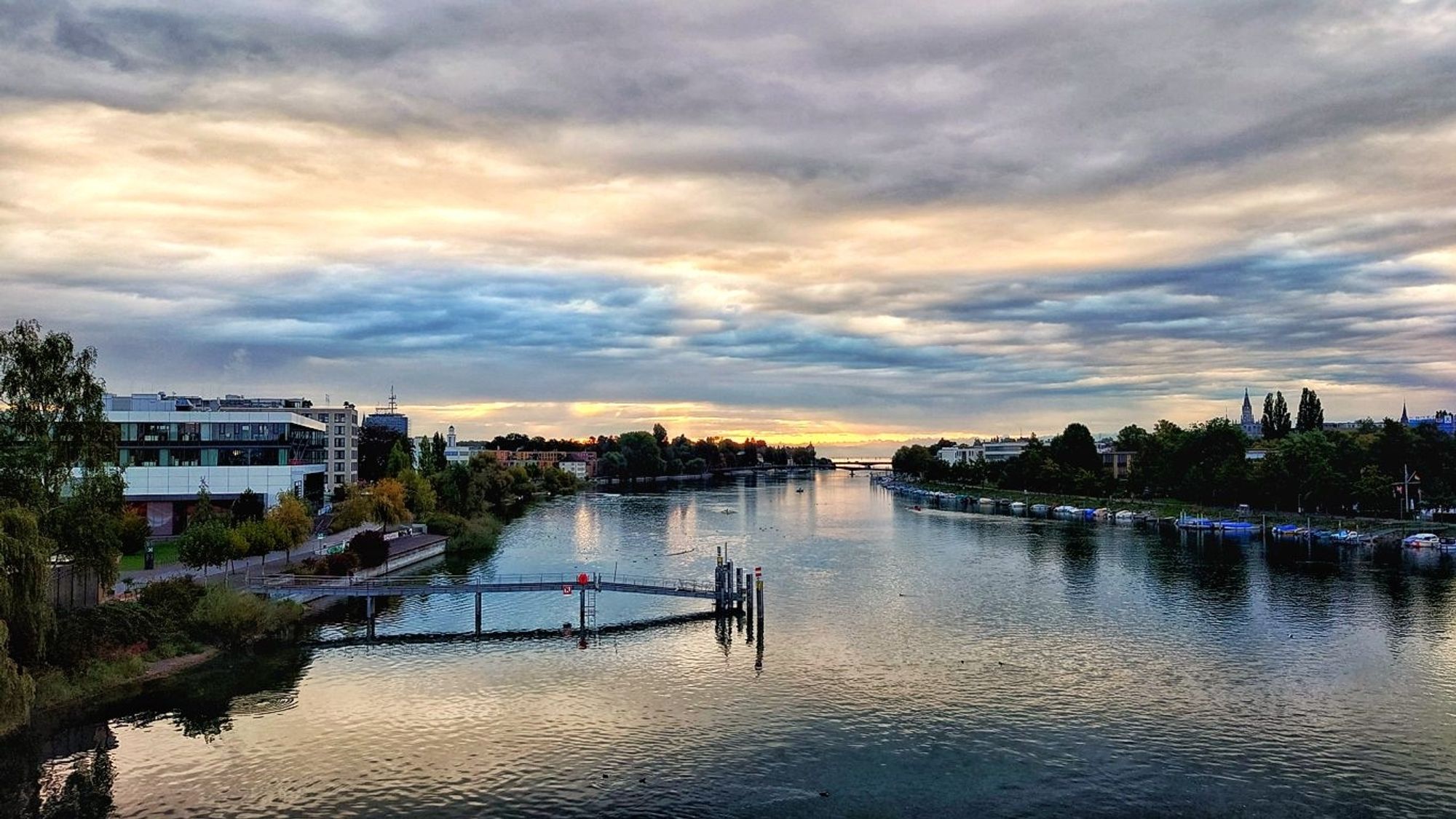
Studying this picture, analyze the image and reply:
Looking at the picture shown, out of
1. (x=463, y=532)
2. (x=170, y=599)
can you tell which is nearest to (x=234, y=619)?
(x=170, y=599)

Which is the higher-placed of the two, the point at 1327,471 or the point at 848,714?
the point at 1327,471

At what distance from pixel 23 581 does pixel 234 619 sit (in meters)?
17.6

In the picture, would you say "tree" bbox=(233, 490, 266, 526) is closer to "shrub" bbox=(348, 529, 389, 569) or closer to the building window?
"shrub" bbox=(348, 529, 389, 569)

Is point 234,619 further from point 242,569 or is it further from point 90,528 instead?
point 242,569

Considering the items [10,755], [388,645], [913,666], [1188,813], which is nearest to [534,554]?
[388,645]

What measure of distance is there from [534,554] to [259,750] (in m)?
69.0

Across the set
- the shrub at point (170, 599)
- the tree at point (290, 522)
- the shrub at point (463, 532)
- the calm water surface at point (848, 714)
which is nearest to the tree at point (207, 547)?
the shrub at point (170, 599)

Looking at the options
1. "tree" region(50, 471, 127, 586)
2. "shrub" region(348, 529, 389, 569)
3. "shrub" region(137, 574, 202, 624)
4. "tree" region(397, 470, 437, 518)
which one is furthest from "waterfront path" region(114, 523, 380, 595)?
"tree" region(397, 470, 437, 518)

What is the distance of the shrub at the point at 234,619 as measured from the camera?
59250 millimetres

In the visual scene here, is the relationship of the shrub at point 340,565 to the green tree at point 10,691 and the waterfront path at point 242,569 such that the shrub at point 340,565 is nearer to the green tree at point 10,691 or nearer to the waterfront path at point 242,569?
the waterfront path at point 242,569

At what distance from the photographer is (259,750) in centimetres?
4284

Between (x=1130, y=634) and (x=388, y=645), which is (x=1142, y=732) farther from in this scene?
(x=388, y=645)

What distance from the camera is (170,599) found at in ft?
193

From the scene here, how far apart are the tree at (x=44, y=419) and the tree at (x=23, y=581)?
4.43 metres
